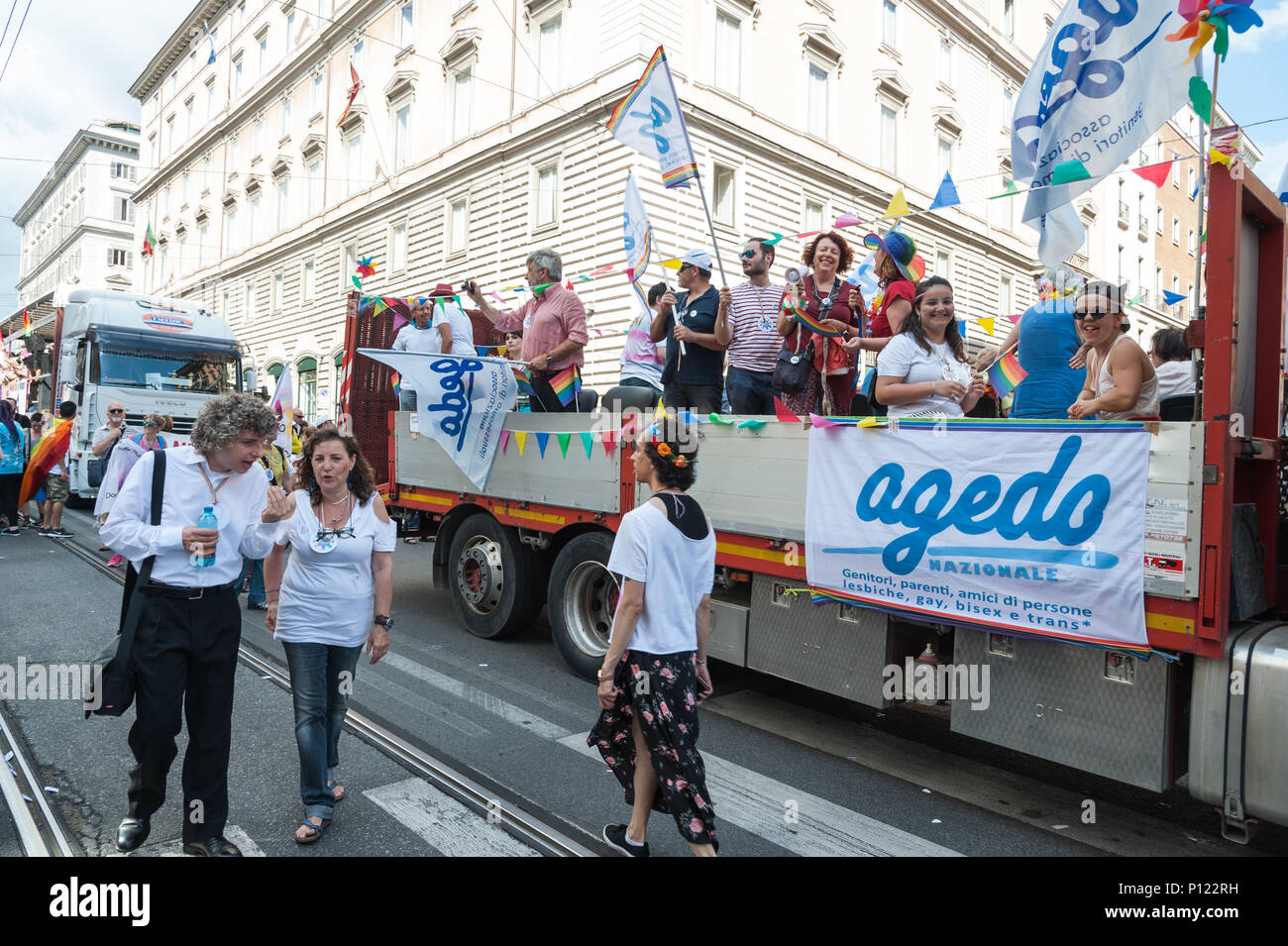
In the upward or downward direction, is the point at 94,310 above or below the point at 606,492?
above

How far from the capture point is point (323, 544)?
3.69 meters

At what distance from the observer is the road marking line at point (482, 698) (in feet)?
16.1

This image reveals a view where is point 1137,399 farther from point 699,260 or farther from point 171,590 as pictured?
point 171,590

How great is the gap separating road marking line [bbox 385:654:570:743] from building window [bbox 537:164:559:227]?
51.3 ft

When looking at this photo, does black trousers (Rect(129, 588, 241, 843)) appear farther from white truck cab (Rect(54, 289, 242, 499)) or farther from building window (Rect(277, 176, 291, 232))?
building window (Rect(277, 176, 291, 232))

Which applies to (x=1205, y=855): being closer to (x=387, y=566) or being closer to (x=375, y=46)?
(x=387, y=566)

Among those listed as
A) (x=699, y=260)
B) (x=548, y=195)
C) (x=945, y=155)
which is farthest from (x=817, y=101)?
(x=699, y=260)

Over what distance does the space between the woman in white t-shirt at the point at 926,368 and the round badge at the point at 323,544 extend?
2801 millimetres

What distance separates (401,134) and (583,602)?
23.6 m

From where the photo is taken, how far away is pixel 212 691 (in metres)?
3.37

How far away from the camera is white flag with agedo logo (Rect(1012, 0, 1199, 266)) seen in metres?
4.32

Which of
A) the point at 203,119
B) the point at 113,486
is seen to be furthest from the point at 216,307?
the point at 113,486

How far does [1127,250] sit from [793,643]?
3567 cm

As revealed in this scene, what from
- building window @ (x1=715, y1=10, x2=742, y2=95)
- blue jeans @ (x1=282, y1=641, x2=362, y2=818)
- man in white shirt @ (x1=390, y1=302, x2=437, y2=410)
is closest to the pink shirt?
man in white shirt @ (x1=390, y1=302, x2=437, y2=410)
